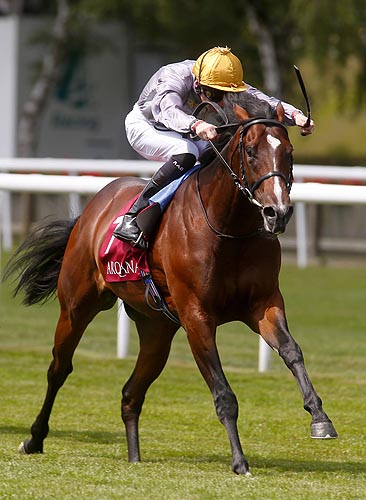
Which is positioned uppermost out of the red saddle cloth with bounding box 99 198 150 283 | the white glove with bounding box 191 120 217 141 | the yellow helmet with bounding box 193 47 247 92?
the yellow helmet with bounding box 193 47 247 92

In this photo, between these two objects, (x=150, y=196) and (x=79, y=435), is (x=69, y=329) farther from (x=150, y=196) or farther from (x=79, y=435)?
(x=150, y=196)

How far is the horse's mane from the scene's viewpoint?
567 cm

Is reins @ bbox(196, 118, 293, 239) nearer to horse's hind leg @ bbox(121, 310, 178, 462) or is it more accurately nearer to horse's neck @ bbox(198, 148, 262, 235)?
horse's neck @ bbox(198, 148, 262, 235)

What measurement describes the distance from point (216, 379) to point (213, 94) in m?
1.39

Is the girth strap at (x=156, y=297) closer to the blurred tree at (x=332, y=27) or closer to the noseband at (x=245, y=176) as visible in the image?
the noseband at (x=245, y=176)

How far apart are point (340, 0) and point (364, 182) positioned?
6.14m

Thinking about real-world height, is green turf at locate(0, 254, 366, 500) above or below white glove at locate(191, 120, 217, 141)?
below

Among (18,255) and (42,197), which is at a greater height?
(18,255)

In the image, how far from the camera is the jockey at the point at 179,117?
598cm

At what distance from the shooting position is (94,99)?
27625mm

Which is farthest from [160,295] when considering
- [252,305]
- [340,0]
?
[340,0]

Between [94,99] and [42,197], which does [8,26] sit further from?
[42,197]

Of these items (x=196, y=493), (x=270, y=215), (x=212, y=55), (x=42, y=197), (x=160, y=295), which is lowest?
(x=42, y=197)

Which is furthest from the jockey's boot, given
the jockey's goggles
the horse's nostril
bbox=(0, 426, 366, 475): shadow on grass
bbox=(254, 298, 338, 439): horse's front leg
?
bbox=(0, 426, 366, 475): shadow on grass
